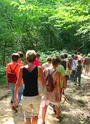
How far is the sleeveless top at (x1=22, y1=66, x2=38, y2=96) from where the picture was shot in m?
4.33

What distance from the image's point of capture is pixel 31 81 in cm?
435

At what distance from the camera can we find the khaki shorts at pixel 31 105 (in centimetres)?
440

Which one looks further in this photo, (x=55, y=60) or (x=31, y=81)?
(x=55, y=60)

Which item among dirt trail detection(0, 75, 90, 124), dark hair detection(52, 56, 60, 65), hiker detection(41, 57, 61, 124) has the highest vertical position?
dark hair detection(52, 56, 60, 65)

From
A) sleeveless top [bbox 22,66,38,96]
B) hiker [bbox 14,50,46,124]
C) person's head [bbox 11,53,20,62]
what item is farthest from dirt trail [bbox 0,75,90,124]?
sleeveless top [bbox 22,66,38,96]

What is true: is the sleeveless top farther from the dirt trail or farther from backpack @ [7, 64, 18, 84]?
backpack @ [7, 64, 18, 84]

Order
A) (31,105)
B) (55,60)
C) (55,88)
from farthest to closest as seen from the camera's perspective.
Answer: (55,88) → (55,60) → (31,105)

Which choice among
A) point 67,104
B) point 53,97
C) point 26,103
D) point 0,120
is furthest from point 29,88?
point 67,104

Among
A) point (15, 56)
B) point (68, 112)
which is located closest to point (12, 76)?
point (15, 56)

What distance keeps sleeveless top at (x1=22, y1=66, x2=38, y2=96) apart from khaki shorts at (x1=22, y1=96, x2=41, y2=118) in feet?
0.33

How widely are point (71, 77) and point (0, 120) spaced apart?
814 centimetres

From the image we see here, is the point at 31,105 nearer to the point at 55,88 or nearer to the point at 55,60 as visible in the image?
the point at 55,88

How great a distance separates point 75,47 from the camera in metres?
30.6

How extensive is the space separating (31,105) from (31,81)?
0.51 metres
